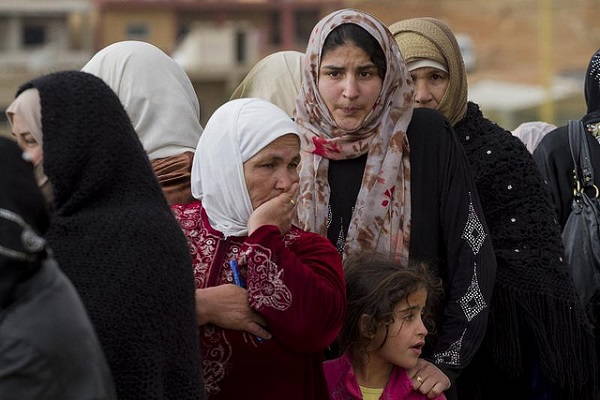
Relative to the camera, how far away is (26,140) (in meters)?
3.19

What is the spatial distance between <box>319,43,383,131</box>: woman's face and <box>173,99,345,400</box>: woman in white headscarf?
52 centimetres

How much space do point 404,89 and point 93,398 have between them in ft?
5.74

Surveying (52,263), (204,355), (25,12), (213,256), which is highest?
(52,263)

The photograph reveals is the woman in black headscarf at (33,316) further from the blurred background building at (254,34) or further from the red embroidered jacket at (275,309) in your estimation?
the blurred background building at (254,34)

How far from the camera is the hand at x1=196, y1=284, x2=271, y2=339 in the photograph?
3428 mm

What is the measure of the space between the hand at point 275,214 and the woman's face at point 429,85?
1.24 metres

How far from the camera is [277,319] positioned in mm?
3406

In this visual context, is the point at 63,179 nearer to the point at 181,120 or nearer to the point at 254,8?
the point at 181,120

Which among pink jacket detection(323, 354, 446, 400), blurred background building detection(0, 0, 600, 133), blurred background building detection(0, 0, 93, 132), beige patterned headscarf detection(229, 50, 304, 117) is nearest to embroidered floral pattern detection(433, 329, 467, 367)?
pink jacket detection(323, 354, 446, 400)

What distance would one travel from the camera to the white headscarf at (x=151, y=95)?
413 centimetres

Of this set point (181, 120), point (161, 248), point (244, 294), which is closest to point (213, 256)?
point (244, 294)

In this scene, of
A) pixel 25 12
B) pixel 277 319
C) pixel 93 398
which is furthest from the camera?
pixel 25 12

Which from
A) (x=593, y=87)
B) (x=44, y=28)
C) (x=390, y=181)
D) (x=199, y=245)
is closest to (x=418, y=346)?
(x=390, y=181)

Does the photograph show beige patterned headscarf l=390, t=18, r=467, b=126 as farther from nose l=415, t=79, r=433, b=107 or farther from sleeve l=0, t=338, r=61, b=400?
sleeve l=0, t=338, r=61, b=400
